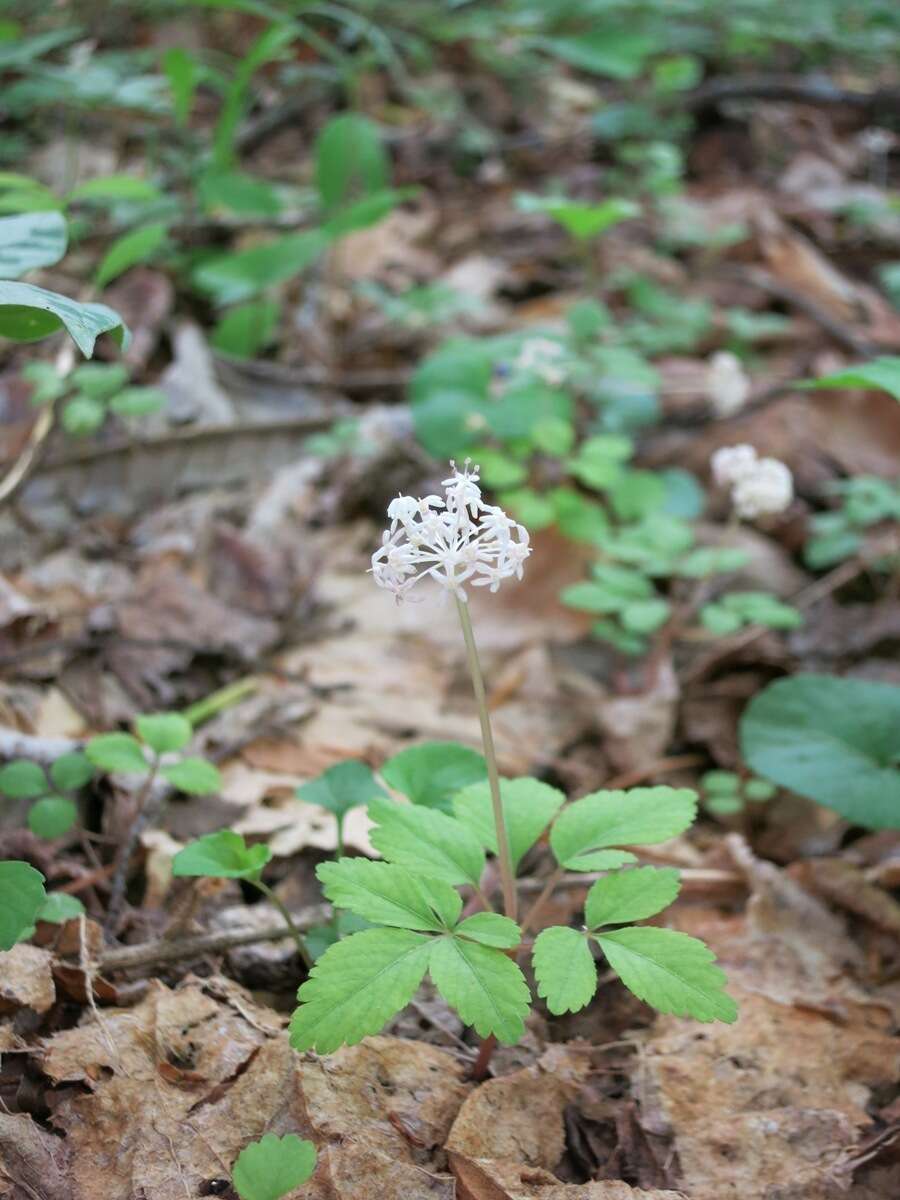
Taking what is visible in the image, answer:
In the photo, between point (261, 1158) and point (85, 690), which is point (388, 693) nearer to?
point (85, 690)

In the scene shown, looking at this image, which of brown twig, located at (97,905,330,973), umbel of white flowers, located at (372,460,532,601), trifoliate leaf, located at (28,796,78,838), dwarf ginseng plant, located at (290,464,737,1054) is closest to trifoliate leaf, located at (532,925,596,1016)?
dwarf ginseng plant, located at (290,464,737,1054)

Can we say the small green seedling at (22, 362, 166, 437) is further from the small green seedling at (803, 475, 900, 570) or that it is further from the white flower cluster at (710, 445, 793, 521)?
the small green seedling at (803, 475, 900, 570)

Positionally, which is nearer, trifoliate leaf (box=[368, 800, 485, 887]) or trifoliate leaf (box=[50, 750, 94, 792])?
trifoliate leaf (box=[368, 800, 485, 887])

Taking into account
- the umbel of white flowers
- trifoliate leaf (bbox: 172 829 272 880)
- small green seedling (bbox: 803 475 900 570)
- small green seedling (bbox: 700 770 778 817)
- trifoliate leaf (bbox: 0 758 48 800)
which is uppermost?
the umbel of white flowers

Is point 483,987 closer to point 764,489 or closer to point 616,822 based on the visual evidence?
point 616,822

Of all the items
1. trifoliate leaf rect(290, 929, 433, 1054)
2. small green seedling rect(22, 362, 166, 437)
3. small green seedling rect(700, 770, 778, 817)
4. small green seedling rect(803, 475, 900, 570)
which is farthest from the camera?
small green seedling rect(803, 475, 900, 570)

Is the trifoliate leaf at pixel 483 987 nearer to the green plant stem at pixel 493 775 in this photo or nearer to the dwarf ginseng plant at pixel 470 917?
the dwarf ginseng plant at pixel 470 917

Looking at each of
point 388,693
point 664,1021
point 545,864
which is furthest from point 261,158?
point 664,1021

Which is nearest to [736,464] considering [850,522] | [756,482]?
[756,482]
